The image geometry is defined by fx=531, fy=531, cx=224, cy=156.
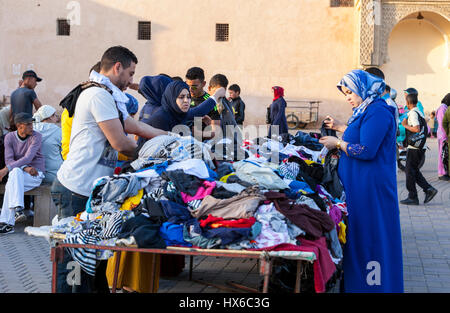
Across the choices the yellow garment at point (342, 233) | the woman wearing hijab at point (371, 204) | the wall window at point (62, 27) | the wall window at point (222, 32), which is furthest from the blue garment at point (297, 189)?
the wall window at point (62, 27)

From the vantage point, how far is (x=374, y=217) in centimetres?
362

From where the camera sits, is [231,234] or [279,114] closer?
[231,234]

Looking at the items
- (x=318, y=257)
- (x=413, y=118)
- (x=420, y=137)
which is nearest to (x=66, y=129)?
(x=318, y=257)

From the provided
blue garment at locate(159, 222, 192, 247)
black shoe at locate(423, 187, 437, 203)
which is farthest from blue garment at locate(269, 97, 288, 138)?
blue garment at locate(159, 222, 192, 247)

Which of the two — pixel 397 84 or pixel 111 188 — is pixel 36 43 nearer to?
pixel 397 84

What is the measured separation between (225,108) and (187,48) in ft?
51.0

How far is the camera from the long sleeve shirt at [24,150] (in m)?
6.21

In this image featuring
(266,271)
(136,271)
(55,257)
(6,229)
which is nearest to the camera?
(266,271)

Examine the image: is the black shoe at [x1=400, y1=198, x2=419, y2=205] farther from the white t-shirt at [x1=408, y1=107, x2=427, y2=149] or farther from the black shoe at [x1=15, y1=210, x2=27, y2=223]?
the black shoe at [x1=15, y1=210, x2=27, y2=223]

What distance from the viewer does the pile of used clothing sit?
8.81 ft

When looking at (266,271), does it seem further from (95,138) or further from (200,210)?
(95,138)

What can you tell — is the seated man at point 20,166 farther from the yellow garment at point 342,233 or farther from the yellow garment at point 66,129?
the yellow garment at point 342,233

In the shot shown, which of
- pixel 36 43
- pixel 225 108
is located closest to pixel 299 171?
pixel 225 108

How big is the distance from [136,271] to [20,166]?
9.95 ft
